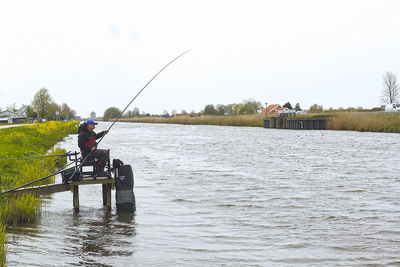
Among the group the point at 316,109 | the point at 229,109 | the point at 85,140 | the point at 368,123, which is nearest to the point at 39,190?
the point at 85,140

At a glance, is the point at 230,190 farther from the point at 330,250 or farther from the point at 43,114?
the point at 43,114

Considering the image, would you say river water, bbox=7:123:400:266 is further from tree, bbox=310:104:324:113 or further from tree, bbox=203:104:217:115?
tree, bbox=203:104:217:115

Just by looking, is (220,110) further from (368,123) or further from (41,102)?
(368,123)

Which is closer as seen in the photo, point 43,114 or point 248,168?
point 248,168

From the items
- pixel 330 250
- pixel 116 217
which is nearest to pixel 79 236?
pixel 116 217

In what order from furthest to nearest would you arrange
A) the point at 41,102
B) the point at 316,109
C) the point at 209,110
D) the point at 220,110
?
the point at 209,110 → the point at 220,110 → the point at 41,102 → the point at 316,109

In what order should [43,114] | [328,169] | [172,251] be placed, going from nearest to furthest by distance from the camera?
[172,251], [328,169], [43,114]

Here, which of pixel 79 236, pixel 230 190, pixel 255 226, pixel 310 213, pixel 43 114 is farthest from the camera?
pixel 43 114

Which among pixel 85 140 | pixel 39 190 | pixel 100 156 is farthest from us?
pixel 100 156

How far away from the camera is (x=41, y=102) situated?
10812 centimetres

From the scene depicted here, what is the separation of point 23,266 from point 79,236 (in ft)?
6.01

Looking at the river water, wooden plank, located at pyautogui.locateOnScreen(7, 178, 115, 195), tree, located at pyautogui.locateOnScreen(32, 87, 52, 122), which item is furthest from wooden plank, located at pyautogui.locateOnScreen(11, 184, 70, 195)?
tree, located at pyautogui.locateOnScreen(32, 87, 52, 122)

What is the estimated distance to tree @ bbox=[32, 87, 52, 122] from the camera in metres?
107

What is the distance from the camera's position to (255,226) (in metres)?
9.09
